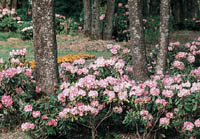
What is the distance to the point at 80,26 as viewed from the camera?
60.7 ft

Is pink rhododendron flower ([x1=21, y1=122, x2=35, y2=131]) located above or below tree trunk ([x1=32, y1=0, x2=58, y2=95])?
below

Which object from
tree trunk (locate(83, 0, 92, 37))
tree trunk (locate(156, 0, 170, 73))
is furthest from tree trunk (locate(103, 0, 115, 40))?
tree trunk (locate(156, 0, 170, 73))

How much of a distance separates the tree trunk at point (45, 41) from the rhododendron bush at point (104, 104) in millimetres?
286

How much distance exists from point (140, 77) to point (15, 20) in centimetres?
1212

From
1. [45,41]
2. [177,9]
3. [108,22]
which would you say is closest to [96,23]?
[108,22]

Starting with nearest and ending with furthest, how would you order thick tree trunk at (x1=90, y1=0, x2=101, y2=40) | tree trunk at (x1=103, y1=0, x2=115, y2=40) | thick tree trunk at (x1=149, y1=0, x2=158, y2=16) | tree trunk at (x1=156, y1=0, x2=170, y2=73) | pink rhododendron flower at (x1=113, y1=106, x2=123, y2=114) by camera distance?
pink rhododendron flower at (x1=113, y1=106, x2=123, y2=114)
tree trunk at (x1=156, y1=0, x2=170, y2=73)
tree trunk at (x1=103, y1=0, x2=115, y2=40)
thick tree trunk at (x1=90, y1=0, x2=101, y2=40)
thick tree trunk at (x1=149, y1=0, x2=158, y2=16)

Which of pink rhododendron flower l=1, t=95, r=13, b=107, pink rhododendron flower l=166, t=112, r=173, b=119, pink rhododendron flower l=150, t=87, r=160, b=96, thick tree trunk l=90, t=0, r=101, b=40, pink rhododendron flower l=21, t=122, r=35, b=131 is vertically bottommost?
pink rhododendron flower l=21, t=122, r=35, b=131

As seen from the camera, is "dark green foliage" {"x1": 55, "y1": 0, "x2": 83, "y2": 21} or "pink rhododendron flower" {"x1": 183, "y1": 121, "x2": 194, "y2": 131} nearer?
"pink rhododendron flower" {"x1": 183, "y1": 121, "x2": 194, "y2": 131}

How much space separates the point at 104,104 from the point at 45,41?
183cm

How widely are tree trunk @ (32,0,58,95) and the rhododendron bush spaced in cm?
29

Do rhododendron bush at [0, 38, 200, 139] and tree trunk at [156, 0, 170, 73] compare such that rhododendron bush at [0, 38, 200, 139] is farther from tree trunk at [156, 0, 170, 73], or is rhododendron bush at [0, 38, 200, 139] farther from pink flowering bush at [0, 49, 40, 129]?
tree trunk at [156, 0, 170, 73]

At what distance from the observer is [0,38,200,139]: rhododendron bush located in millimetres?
5508

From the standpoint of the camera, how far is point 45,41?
→ 666cm

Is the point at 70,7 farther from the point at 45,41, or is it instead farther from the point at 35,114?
the point at 35,114
